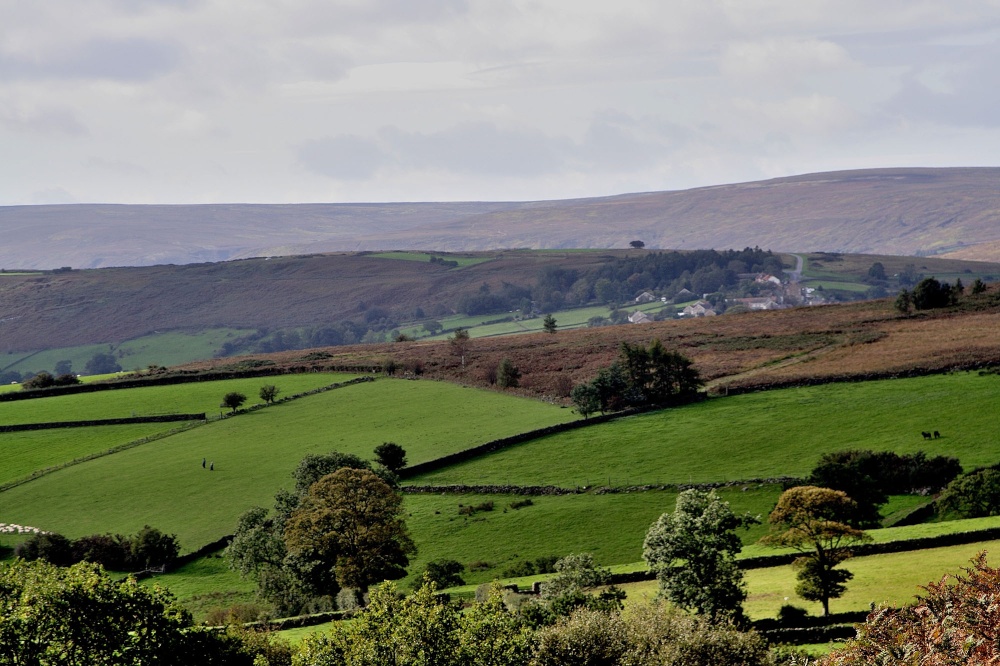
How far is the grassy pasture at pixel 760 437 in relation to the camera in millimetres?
68188

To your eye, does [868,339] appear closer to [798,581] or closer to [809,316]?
[809,316]

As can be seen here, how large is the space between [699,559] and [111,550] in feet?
139

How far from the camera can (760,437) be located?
74.4 meters

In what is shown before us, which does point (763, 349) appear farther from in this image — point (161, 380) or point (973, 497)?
point (161, 380)

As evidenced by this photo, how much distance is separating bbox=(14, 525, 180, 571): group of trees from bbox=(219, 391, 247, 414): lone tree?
32325 mm

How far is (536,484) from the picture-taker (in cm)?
7025

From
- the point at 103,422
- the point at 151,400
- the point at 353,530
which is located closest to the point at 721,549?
the point at 353,530

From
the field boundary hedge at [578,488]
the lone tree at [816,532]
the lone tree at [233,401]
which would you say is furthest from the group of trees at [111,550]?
the lone tree at [816,532]

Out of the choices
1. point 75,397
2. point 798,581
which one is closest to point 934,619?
point 798,581

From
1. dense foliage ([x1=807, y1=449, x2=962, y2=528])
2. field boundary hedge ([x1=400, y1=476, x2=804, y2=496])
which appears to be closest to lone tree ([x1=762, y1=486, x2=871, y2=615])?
dense foliage ([x1=807, y1=449, x2=962, y2=528])

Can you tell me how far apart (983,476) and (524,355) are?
258 feet

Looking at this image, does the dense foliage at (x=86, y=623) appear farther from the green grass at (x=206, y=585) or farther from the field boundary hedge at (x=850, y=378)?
the field boundary hedge at (x=850, y=378)

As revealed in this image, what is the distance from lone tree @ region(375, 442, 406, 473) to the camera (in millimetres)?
74500

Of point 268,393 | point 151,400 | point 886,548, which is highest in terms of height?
point 268,393
